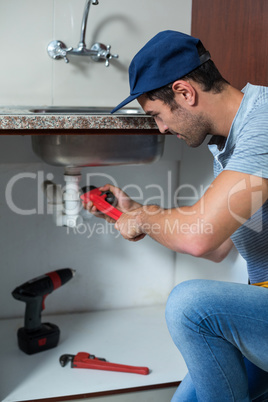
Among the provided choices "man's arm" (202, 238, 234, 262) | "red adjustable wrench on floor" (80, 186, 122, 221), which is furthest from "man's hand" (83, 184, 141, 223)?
"man's arm" (202, 238, 234, 262)

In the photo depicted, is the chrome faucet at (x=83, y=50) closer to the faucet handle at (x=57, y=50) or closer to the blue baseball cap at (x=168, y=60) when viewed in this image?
the faucet handle at (x=57, y=50)

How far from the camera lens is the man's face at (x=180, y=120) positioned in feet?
3.53

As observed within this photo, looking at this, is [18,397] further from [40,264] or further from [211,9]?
[211,9]

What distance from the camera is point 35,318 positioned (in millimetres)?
1611

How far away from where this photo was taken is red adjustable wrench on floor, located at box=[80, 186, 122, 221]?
1.32 m

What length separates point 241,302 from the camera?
977 millimetres

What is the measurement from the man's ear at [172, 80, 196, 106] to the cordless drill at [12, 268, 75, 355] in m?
0.86

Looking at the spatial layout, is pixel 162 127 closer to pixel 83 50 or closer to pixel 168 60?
pixel 168 60

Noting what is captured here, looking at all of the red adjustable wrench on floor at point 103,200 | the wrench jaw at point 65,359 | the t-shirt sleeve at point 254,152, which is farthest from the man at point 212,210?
the wrench jaw at point 65,359

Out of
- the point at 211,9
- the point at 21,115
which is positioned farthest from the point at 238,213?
the point at 211,9

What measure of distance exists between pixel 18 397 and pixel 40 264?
0.58m

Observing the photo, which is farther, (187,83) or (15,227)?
(15,227)

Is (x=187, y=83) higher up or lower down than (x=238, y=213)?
higher up

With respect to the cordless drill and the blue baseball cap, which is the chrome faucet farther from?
the cordless drill
